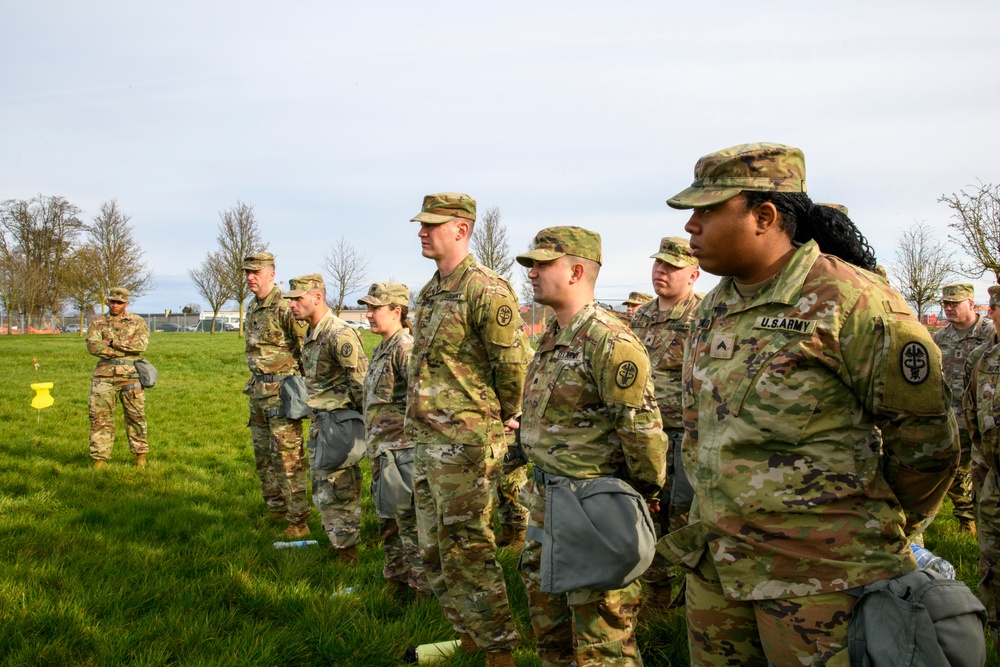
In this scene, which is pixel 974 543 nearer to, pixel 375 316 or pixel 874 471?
pixel 874 471

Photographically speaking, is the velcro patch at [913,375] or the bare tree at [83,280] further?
the bare tree at [83,280]

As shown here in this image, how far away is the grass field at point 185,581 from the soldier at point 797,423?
6.92 feet

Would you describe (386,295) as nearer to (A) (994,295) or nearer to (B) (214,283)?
(A) (994,295)

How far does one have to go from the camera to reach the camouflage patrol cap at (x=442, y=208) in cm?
410

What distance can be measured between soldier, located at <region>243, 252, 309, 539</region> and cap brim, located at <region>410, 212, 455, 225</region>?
3438 mm

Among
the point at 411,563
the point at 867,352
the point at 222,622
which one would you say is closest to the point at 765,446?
the point at 867,352

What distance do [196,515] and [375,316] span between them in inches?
123

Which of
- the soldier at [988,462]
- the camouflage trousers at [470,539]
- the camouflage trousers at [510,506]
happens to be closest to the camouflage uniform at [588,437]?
the camouflage trousers at [470,539]

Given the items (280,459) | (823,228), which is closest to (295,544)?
(280,459)

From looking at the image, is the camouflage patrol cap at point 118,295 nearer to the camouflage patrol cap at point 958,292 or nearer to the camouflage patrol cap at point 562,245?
the camouflage patrol cap at point 562,245

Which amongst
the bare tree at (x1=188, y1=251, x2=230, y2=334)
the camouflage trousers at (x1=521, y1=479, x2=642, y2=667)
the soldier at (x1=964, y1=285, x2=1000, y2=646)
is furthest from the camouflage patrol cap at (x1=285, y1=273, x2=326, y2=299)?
the bare tree at (x1=188, y1=251, x2=230, y2=334)

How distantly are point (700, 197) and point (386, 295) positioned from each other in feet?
11.4

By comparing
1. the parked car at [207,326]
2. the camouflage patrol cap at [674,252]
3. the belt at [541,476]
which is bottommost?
the belt at [541,476]

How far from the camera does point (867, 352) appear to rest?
196cm
